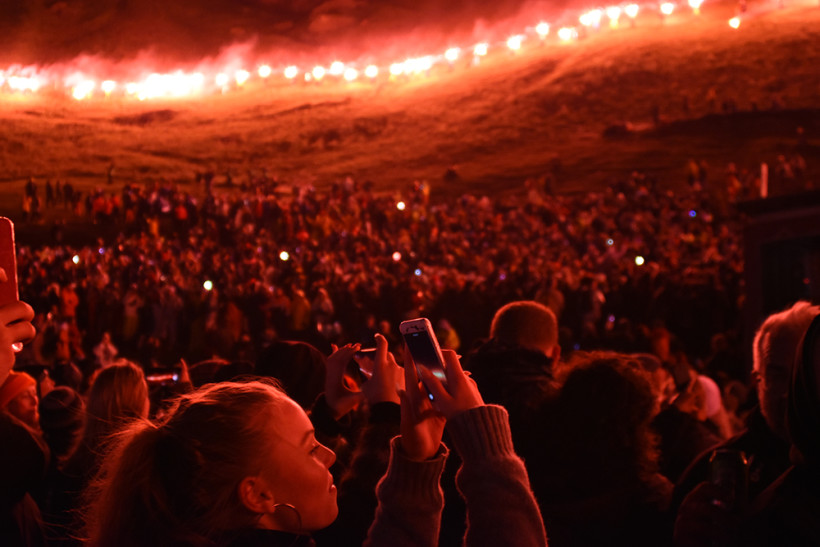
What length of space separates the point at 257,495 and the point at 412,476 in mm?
320

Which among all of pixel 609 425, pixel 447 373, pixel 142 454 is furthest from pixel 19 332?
pixel 609 425

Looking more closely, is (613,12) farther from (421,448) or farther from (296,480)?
(296,480)

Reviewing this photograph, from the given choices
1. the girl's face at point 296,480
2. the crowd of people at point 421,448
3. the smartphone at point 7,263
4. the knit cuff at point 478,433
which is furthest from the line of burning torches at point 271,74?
the knit cuff at point 478,433

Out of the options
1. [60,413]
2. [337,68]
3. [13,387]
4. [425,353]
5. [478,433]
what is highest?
[337,68]

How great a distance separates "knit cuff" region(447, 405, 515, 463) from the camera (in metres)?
1.32

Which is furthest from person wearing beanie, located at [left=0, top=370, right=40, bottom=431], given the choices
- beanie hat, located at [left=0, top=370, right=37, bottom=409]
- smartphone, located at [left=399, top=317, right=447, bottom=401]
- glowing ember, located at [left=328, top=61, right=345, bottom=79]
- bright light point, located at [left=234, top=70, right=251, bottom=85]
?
glowing ember, located at [left=328, top=61, right=345, bottom=79]

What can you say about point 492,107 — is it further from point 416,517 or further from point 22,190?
point 416,517

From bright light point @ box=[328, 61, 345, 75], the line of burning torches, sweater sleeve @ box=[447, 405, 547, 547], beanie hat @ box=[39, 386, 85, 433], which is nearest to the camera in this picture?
sweater sleeve @ box=[447, 405, 547, 547]

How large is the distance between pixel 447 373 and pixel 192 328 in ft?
31.8

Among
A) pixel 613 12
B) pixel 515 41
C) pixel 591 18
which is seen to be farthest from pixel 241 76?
pixel 613 12

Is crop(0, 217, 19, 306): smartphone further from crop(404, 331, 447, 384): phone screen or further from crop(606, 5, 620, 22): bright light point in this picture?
crop(606, 5, 620, 22): bright light point

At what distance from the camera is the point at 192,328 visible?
1059 centimetres

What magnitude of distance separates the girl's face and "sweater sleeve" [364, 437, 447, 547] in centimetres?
13

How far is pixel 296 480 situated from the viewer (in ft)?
4.60
